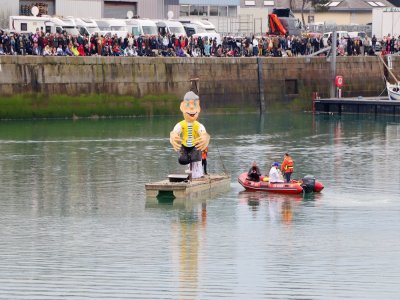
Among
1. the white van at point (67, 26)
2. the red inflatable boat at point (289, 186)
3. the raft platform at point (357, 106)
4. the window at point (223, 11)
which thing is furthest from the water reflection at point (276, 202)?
the window at point (223, 11)

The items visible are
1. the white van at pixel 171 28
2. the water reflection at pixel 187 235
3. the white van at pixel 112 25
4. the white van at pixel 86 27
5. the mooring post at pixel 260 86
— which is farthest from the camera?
the white van at pixel 171 28

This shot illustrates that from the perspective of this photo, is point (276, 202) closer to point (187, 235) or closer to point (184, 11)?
point (187, 235)

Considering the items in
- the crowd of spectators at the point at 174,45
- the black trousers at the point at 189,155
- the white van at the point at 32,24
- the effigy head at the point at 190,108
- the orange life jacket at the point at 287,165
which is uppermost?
the white van at the point at 32,24

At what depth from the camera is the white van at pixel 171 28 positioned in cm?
8138

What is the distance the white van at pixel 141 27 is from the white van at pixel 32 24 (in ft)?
18.2

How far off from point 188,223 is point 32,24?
37646 millimetres

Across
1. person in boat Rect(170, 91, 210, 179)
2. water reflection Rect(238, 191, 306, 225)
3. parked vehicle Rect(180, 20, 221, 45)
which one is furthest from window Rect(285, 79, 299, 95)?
person in boat Rect(170, 91, 210, 179)

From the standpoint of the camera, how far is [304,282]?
31875 mm

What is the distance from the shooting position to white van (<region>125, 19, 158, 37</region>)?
3155 inches

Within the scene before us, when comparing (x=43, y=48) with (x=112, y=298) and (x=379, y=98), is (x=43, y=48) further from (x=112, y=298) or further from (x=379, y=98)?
(x=112, y=298)

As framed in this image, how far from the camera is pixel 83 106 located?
72.8 meters

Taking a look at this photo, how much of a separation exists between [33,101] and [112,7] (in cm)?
1879

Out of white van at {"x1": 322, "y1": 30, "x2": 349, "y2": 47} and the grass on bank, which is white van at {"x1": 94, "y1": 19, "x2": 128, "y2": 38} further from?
white van at {"x1": 322, "y1": 30, "x2": 349, "y2": 47}

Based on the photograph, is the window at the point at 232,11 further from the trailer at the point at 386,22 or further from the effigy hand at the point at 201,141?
the effigy hand at the point at 201,141
